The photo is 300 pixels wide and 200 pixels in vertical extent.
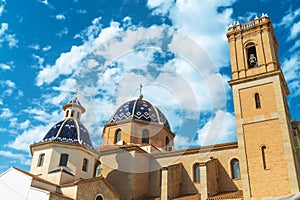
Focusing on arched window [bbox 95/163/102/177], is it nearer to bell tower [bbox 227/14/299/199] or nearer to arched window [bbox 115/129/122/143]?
arched window [bbox 115/129/122/143]

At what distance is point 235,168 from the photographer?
65.6 ft

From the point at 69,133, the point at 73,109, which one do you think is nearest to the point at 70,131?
the point at 69,133

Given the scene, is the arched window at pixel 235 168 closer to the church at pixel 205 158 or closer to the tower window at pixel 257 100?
the church at pixel 205 158

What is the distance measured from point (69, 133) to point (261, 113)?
12.0 m

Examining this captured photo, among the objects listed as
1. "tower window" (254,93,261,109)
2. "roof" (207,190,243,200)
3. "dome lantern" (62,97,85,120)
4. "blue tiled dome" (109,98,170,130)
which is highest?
"blue tiled dome" (109,98,170,130)

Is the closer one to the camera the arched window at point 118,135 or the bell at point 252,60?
the bell at point 252,60

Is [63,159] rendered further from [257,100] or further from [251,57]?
[251,57]

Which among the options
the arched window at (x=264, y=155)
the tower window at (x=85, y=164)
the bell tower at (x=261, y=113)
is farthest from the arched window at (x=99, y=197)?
the arched window at (x=264, y=155)

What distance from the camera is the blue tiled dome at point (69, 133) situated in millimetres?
19438

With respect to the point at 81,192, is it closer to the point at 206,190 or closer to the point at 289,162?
the point at 206,190

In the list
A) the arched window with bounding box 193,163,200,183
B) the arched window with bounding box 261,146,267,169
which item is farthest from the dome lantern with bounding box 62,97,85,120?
the arched window with bounding box 261,146,267,169

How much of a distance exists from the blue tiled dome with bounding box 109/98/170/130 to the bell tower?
8963 mm

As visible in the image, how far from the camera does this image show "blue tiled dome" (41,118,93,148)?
Result: 19.4 metres

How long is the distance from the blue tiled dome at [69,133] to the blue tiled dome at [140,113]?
5.54 metres
